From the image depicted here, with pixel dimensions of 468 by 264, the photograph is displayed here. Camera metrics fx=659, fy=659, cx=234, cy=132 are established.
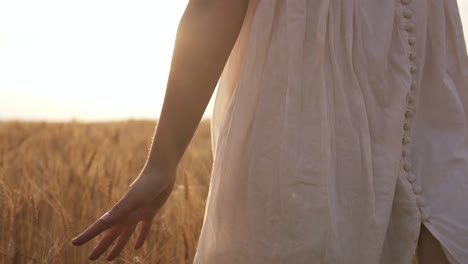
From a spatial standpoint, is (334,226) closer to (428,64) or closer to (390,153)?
(390,153)

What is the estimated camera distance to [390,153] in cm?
94

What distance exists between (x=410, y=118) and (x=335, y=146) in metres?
0.13

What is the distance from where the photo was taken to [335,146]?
930 millimetres

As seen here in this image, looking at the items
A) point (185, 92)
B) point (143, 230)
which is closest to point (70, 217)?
point (143, 230)

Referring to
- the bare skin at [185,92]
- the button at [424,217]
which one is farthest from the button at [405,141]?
the bare skin at [185,92]

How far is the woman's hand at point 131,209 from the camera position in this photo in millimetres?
885

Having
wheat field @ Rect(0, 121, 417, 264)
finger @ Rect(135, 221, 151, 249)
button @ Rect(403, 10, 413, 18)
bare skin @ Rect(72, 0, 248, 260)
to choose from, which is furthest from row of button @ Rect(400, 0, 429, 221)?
wheat field @ Rect(0, 121, 417, 264)

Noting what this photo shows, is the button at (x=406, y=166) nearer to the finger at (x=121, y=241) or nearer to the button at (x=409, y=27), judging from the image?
the button at (x=409, y=27)

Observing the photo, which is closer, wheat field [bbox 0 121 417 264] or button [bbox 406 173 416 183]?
button [bbox 406 173 416 183]

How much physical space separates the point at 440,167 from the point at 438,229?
0.09 meters

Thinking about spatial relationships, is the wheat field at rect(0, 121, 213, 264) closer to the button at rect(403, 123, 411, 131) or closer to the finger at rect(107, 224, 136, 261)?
the finger at rect(107, 224, 136, 261)

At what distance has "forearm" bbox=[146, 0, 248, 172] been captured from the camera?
0.92 metres

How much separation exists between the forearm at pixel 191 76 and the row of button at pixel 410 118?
10.8 inches

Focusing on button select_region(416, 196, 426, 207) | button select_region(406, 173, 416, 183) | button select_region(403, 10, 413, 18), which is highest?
button select_region(403, 10, 413, 18)
